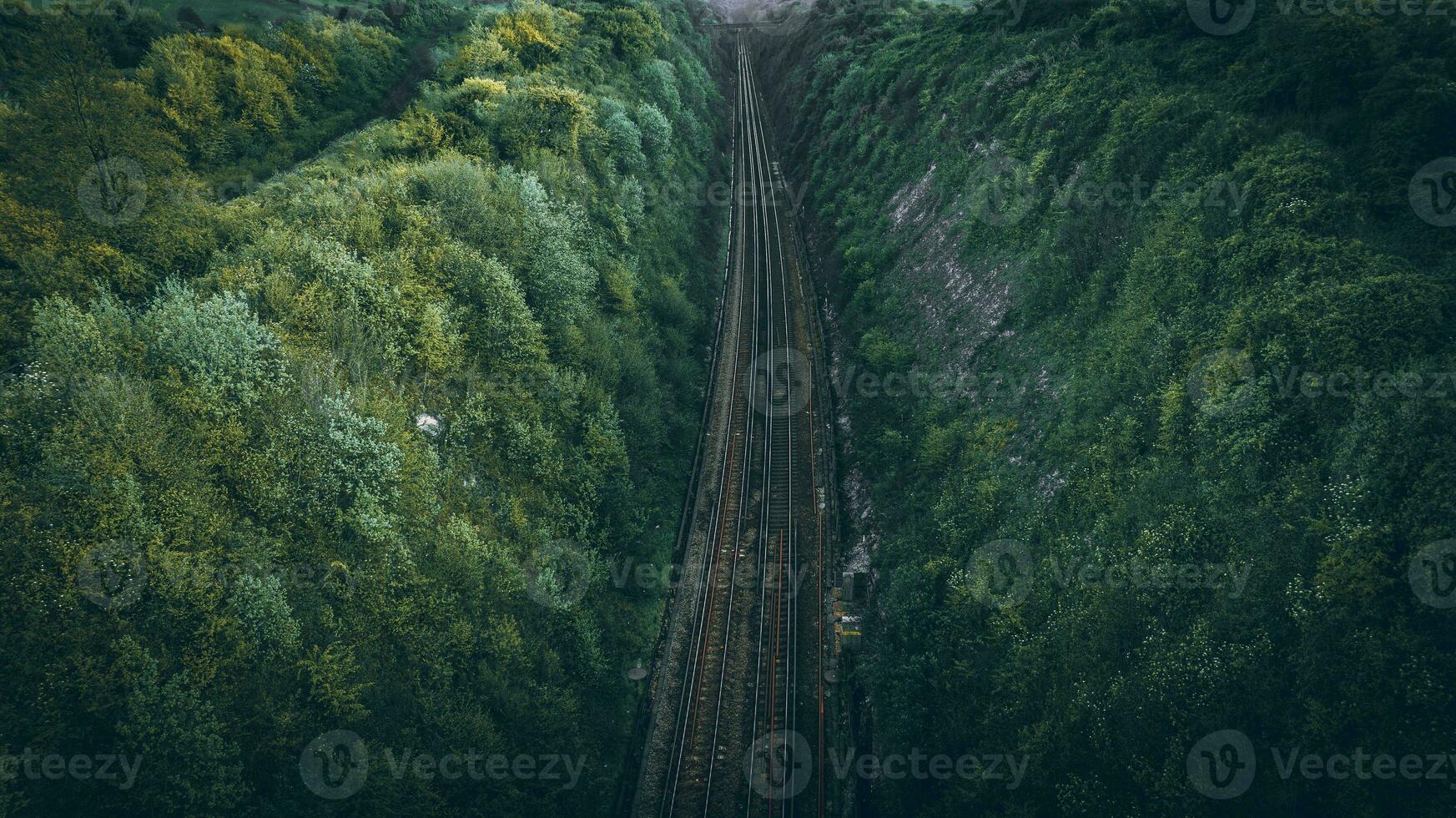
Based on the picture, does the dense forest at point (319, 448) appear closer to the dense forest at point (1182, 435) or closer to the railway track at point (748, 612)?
the railway track at point (748, 612)

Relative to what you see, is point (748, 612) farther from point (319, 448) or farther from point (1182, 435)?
point (319, 448)

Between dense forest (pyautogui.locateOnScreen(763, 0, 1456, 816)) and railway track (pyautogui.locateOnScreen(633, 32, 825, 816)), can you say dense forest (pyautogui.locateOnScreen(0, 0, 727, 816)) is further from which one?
dense forest (pyautogui.locateOnScreen(763, 0, 1456, 816))

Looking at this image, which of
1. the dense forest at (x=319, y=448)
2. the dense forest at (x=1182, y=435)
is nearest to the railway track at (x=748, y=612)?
the dense forest at (x=319, y=448)

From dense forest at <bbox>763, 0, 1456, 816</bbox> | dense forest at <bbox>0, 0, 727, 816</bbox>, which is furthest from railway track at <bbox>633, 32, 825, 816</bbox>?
dense forest at <bbox>763, 0, 1456, 816</bbox>

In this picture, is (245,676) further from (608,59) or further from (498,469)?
(608,59)

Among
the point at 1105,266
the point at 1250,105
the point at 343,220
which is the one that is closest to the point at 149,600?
the point at 343,220

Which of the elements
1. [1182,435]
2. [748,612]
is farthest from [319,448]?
[1182,435]

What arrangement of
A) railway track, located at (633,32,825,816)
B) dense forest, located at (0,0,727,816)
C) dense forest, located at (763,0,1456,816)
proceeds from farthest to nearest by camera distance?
railway track, located at (633,32,825,816)
dense forest, located at (0,0,727,816)
dense forest, located at (763,0,1456,816)
